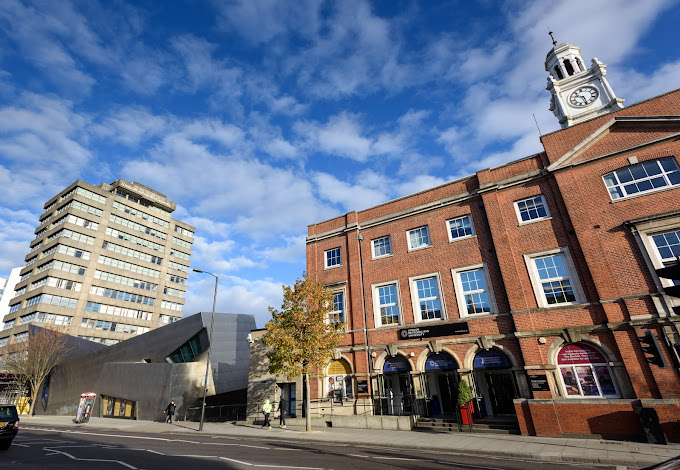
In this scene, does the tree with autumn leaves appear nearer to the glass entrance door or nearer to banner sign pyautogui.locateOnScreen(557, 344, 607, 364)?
the glass entrance door

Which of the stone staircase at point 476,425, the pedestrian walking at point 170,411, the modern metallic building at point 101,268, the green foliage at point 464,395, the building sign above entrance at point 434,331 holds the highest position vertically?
the modern metallic building at point 101,268

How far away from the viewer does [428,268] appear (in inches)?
778

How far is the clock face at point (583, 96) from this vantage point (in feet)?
122

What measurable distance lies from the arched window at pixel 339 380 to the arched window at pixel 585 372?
11308 millimetres

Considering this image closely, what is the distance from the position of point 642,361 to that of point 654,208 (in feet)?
21.7

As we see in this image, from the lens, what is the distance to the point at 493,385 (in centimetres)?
1762

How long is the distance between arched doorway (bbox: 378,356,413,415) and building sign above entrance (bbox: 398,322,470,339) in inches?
58.0

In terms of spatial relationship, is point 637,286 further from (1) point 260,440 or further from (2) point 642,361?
(1) point 260,440

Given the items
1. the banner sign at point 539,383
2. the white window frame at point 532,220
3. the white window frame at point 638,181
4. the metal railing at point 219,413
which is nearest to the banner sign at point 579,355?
the banner sign at point 539,383

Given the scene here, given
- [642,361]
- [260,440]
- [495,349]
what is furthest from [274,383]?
[642,361]

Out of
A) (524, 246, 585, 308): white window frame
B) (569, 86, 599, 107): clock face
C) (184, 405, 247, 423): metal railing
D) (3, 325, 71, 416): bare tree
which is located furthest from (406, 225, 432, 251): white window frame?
(3, 325, 71, 416): bare tree

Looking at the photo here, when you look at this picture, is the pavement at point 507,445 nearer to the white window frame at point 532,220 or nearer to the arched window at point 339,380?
the arched window at point 339,380

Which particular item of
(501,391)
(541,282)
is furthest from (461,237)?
(501,391)

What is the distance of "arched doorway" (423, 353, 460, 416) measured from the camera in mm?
17625
